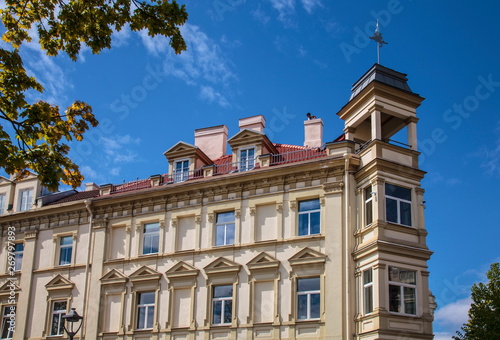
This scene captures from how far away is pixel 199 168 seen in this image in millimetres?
32375

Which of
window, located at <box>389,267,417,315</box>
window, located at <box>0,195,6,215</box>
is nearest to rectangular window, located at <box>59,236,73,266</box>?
window, located at <box>0,195,6,215</box>

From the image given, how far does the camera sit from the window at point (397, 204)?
26328mm

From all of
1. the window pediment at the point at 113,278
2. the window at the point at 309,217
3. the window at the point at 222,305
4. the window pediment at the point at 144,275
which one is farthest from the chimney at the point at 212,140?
the window at the point at 222,305

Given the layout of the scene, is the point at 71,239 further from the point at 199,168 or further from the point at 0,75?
the point at 0,75

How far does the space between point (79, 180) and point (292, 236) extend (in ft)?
49.7

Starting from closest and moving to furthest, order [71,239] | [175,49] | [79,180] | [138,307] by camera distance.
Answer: [175,49]
[79,180]
[138,307]
[71,239]

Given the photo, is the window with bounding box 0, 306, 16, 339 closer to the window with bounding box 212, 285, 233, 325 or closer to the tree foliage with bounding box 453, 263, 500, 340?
the window with bounding box 212, 285, 233, 325

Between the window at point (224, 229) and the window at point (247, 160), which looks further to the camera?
the window at point (247, 160)

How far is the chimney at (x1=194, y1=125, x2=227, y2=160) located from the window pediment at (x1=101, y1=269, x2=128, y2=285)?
7.77 meters

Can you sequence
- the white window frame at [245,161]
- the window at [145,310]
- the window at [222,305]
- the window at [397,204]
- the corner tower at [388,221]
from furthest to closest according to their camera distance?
the white window frame at [245,161]
the window at [145,310]
the window at [222,305]
the window at [397,204]
the corner tower at [388,221]

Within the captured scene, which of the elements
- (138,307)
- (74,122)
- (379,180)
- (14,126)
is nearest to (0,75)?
(14,126)

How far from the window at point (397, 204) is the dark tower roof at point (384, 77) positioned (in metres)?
4.55

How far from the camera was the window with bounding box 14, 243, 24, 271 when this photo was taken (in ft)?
116

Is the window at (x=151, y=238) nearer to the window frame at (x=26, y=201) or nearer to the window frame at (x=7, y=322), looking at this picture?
the window frame at (x=26, y=201)
